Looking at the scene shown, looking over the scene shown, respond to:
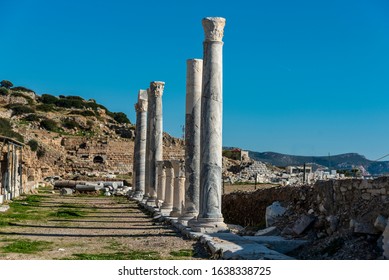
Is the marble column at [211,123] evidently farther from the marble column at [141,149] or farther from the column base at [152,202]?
the marble column at [141,149]

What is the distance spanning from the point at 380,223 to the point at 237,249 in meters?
2.36

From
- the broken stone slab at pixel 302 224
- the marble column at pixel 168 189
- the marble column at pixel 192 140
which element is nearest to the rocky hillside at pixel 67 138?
the marble column at pixel 168 189

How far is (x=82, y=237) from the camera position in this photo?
1327 centimetres

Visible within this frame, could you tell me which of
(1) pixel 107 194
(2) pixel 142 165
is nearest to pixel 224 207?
(2) pixel 142 165

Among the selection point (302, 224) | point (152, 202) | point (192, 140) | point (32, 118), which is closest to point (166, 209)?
point (152, 202)

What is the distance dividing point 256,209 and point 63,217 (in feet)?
19.9

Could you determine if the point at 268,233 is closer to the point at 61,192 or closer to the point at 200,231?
the point at 200,231

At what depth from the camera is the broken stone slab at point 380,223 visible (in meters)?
9.34

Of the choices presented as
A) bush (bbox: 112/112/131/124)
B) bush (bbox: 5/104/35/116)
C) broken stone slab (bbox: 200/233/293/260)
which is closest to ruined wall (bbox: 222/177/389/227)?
broken stone slab (bbox: 200/233/293/260)

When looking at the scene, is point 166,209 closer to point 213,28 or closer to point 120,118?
point 213,28

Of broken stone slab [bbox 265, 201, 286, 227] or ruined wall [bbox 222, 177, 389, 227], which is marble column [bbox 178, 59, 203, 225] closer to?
broken stone slab [bbox 265, 201, 286, 227]

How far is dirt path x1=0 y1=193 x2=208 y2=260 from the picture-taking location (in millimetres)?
10484

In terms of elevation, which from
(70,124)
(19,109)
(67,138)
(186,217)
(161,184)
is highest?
(19,109)

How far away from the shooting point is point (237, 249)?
1010 cm
